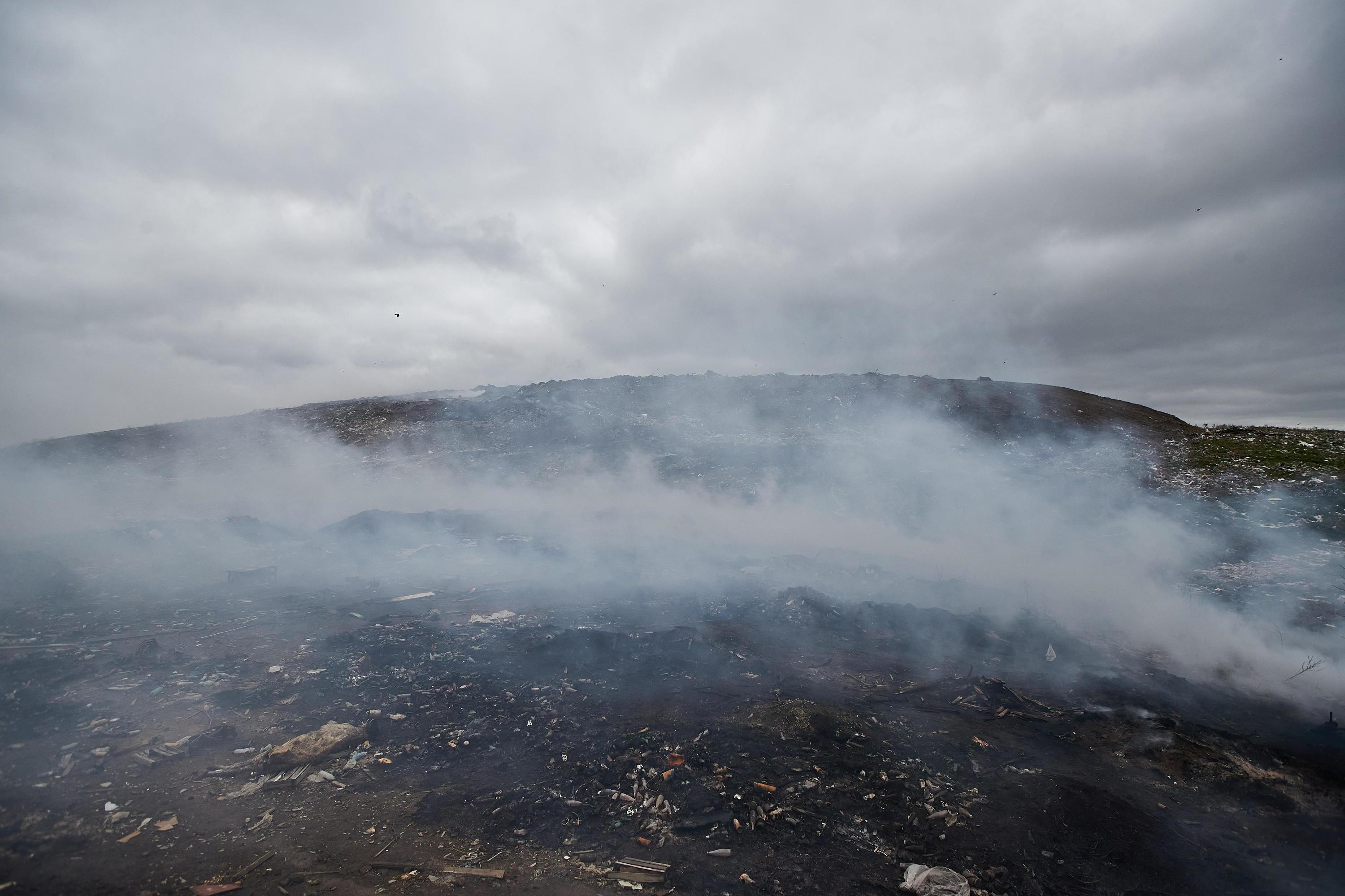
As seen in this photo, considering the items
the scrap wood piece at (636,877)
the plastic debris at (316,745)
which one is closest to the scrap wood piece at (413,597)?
the plastic debris at (316,745)

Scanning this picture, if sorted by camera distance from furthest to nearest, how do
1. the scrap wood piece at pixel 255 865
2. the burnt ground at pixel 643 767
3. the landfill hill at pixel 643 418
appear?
the landfill hill at pixel 643 418, the burnt ground at pixel 643 767, the scrap wood piece at pixel 255 865

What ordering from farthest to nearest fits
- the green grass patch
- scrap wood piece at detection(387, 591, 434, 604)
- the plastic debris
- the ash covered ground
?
the green grass patch
scrap wood piece at detection(387, 591, 434, 604)
the plastic debris
the ash covered ground

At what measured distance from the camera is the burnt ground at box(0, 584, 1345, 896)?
12.0 feet

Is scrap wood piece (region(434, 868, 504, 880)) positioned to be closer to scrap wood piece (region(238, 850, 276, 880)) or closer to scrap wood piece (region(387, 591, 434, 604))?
scrap wood piece (region(238, 850, 276, 880))

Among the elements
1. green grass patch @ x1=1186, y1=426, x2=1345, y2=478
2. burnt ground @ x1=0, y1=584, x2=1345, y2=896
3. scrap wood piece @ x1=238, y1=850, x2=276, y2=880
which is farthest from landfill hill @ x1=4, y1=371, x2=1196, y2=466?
scrap wood piece @ x1=238, y1=850, x2=276, y2=880

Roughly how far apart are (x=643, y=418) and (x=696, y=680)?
1720cm

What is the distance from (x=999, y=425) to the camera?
19.7m

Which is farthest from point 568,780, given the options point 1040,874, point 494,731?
point 1040,874

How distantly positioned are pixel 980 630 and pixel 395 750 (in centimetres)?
817

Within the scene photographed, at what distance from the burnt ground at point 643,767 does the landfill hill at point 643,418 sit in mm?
13370

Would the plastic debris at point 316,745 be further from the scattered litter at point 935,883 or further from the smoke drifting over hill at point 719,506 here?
the smoke drifting over hill at point 719,506

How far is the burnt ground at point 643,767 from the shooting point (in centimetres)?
366

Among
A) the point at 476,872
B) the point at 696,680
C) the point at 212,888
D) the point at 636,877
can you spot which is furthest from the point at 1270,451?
the point at 212,888

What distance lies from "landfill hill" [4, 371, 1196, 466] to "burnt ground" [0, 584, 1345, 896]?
13370 millimetres
